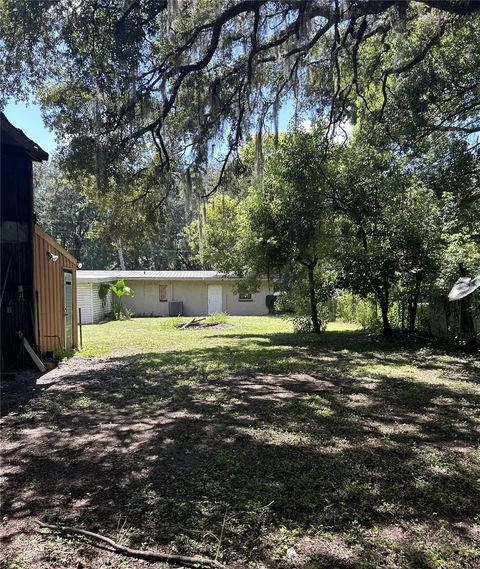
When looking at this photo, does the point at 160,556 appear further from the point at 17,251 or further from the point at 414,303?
the point at 414,303

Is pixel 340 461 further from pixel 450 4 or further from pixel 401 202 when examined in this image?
pixel 401 202

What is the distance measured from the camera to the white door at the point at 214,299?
26.4 meters

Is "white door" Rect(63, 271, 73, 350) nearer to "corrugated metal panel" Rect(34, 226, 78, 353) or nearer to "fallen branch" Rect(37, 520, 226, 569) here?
"corrugated metal panel" Rect(34, 226, 78, 353)

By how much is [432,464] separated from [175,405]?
122 inches

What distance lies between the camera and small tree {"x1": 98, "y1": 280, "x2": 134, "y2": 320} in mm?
22469

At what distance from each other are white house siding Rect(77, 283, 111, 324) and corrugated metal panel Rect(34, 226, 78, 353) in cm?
1035

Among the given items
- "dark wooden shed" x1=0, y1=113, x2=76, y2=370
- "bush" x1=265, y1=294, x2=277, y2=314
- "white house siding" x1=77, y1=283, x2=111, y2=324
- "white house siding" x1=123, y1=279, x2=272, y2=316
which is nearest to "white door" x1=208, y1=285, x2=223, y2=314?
"white house siding" x1=123, y1=279, x2=272, y2=316

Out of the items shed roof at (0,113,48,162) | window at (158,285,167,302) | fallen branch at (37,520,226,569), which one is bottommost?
fallen branch at (37,520,226,569)

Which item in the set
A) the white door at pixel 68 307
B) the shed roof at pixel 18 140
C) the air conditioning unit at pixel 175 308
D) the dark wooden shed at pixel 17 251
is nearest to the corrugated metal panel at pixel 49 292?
the white door at pixel 68 307

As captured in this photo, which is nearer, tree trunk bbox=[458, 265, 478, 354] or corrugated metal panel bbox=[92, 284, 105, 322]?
tree trunk bbox=[458, 265, 478, 354]

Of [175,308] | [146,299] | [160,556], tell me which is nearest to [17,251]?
[160,556]

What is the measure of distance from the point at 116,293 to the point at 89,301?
213 cm

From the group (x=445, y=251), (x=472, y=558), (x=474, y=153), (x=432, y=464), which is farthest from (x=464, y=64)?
(x=472, y=558)

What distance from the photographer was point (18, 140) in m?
7.88
